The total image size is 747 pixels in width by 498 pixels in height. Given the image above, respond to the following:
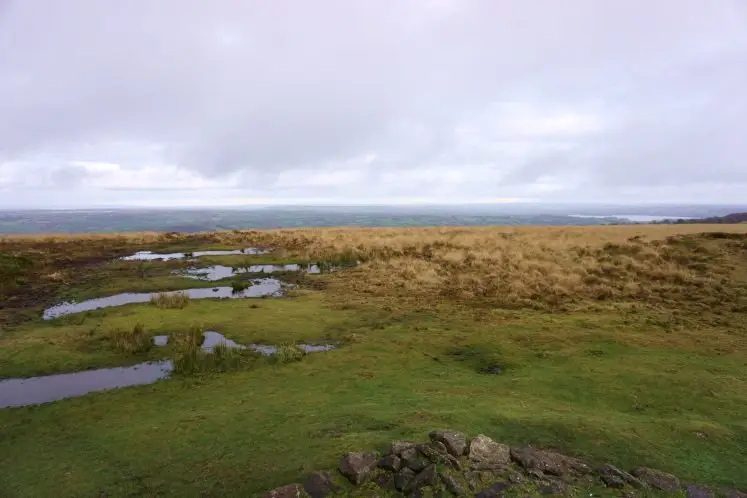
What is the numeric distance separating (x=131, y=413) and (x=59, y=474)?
2.60m

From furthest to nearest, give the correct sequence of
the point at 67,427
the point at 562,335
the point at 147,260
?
the point at 147,260, the point at 562,335, the point at 67,427

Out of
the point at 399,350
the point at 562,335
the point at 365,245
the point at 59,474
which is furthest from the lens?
the point at 365,245

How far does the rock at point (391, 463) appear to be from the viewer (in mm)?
7191

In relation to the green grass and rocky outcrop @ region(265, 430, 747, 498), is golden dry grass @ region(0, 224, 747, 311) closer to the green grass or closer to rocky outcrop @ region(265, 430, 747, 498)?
the green grass

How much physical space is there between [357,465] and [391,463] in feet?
1.81

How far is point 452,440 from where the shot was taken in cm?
766

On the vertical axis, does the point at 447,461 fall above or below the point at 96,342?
above

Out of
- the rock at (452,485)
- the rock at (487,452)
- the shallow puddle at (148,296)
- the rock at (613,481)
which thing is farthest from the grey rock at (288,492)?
the shallow puddle at (148,296)

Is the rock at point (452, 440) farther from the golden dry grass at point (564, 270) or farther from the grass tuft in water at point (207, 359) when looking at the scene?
the golden dry grass at point (564, 270)

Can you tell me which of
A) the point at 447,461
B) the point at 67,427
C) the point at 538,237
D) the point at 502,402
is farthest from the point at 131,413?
the point at 538,237

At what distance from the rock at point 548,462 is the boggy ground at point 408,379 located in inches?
25.9

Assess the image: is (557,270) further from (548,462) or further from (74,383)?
(74,383)

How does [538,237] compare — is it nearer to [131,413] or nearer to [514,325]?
[514,325]

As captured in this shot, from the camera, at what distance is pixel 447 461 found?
23.6ft
